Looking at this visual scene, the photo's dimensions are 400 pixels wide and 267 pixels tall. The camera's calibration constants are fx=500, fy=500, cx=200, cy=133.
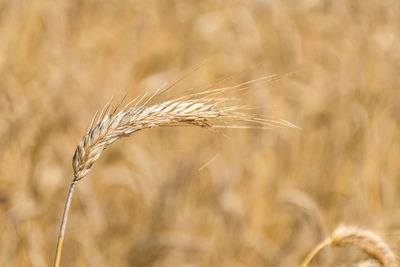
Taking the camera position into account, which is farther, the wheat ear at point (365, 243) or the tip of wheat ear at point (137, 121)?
the wheat ear at point (365, 243)

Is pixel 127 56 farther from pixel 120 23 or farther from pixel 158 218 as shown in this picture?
pixel 158 218

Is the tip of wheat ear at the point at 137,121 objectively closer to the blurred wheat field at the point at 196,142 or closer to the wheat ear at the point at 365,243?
the wheat ear at the point at 365,243

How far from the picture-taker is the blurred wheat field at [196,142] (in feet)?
5.56

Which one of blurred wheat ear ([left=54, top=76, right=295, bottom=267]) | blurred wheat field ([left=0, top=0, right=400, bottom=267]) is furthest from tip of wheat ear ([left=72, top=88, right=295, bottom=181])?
blurred wheat field ([left=0, top=0, right=400, bottom=267])

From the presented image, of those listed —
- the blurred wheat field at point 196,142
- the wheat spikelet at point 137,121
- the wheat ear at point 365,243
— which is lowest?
the wheat ear at point 365,243

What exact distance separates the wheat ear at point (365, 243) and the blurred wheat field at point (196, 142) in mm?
108

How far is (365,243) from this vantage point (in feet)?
3.01

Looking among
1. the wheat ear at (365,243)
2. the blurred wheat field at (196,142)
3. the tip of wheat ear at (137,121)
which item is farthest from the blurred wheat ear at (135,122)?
the blurred wheat field at (196,142)

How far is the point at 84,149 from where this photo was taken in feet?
2.15

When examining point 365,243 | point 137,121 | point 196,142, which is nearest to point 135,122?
point 137,121

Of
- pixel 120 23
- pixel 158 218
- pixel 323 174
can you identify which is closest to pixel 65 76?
pixel 158 218

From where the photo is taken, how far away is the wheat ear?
89 centimetres

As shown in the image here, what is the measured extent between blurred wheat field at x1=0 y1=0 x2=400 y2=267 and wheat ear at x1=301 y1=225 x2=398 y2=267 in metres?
0.11

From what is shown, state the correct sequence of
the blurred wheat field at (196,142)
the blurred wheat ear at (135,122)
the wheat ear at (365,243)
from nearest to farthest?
the blurred wheat ear at (135,122) < the wheat ear at (365,243) < the blurred wheat field at (196,142)
